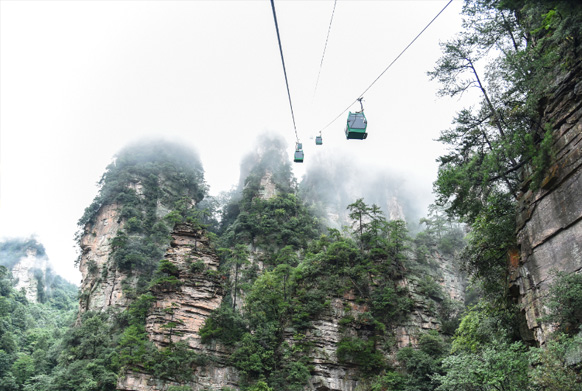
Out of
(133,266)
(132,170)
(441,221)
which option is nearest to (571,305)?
(133,266)

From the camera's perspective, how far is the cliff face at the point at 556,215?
10320 mm

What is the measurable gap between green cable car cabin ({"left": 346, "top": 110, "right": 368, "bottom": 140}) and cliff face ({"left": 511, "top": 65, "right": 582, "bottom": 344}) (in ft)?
17.4

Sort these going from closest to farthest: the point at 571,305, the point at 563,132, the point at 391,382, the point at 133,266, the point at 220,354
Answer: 1. the point at 571,305
2. the point at 563,132
3. the point at 391,382
4. the point at 220,354
5. the point at 133,266

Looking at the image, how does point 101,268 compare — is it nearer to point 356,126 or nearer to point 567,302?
point 356,126

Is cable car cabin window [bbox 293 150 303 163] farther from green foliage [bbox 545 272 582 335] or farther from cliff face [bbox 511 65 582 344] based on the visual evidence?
green foliage [bbox 545 272 582 335]

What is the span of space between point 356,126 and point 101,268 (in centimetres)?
3254

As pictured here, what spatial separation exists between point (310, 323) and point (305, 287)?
278 cm

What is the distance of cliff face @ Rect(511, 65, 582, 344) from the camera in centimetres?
1032

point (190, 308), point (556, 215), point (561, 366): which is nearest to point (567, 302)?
point (561, 366)

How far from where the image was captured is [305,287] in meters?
28.2

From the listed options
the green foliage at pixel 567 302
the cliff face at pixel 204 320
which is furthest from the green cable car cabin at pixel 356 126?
the cliff face at pixel 204 320

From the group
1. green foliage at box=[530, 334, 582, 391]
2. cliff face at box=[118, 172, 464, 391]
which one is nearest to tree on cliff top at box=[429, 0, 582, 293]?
green foliage at box=[530, 334, 582, 391]

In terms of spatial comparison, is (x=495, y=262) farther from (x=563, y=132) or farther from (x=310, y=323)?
(x=310, y=323)

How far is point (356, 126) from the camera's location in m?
12.8
